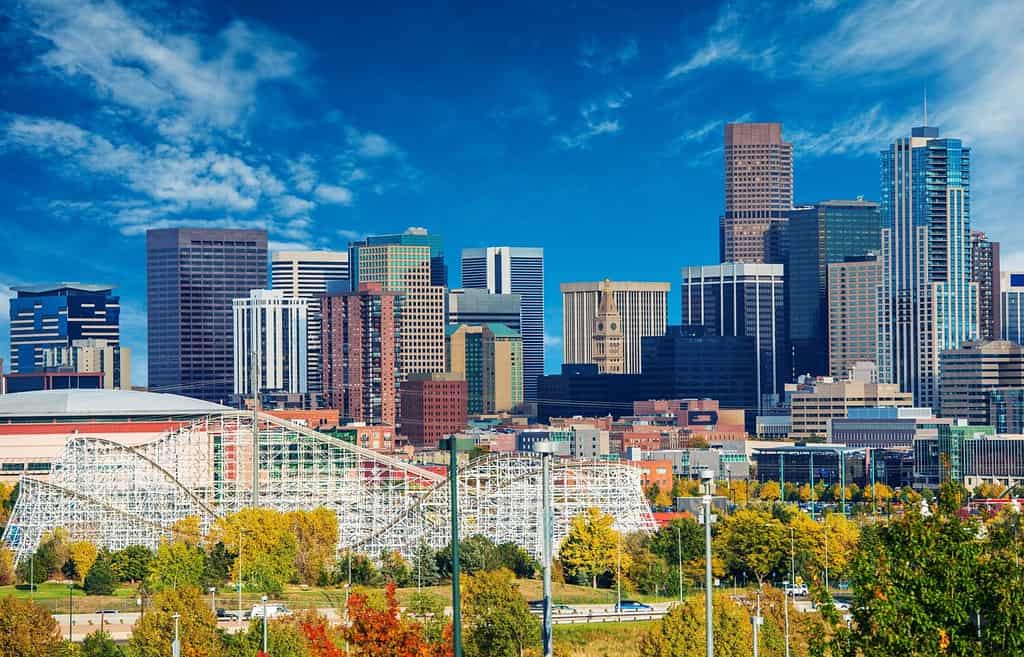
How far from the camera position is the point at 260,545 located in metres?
94.5

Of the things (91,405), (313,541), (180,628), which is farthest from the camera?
(91,405)

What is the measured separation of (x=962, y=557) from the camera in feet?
108

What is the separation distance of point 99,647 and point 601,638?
825 inches

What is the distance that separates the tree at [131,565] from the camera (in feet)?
303

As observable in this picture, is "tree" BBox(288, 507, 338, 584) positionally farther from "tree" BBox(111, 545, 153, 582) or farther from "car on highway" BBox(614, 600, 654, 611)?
"car on highway" BBox(614, 600, 654, 611)

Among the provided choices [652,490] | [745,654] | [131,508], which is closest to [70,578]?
[131,508]

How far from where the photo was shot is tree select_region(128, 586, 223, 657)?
59594 mm

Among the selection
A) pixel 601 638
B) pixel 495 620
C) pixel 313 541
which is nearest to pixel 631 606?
pixel 601 638

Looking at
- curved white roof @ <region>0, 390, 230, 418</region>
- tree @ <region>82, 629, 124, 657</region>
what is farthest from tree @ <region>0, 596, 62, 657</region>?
curved white roof @ <region>0, 390, 230, 418</region>

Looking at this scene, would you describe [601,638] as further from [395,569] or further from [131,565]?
[131,565]

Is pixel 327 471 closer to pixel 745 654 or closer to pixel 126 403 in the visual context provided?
pixel 126 403

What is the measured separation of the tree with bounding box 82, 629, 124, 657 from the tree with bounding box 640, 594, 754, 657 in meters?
18.9

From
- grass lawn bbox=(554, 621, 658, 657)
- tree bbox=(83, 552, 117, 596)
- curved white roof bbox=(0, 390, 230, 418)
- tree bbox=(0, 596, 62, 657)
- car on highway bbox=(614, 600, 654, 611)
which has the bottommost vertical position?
car on highway bbox=(614, 600, 654, 611)

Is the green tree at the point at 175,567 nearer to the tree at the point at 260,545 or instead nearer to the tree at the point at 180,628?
the tree at the point at 260,545
